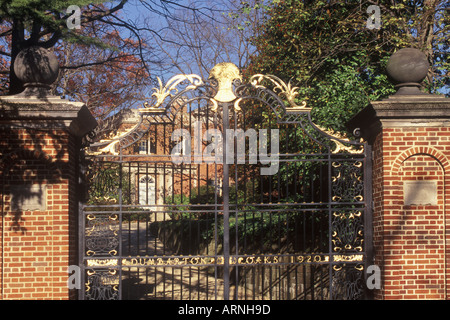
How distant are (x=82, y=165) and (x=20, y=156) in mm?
820

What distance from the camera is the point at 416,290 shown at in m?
6.66

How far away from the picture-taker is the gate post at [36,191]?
647 cm

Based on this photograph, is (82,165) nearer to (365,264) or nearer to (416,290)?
(365,264)

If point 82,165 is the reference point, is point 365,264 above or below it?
below

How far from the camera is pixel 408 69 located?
693 centimetres

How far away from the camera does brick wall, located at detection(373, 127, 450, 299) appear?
666 centimetres

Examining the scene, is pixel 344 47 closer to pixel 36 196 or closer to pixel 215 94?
pixel 215 94

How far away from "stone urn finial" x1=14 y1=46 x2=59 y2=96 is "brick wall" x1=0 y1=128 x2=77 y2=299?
1.91 ft

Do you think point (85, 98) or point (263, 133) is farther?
point (85, 98)

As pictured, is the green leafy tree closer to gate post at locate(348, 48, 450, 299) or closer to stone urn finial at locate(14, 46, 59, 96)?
gate post at locate(348, 48, 450, 299)

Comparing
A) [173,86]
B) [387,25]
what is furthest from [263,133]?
[173,86]

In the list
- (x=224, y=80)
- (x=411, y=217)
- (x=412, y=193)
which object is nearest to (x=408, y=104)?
(x=412, y=193)

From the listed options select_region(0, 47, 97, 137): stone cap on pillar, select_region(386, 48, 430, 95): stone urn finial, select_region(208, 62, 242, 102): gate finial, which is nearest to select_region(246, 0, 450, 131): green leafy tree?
select_region(386, 48, 430, 95): stone urn finial

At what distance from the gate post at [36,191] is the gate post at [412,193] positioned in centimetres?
405
